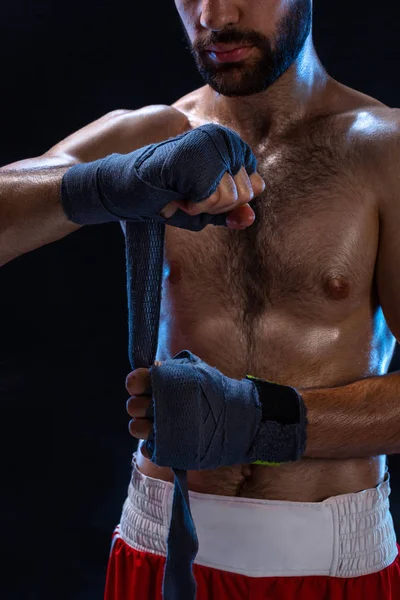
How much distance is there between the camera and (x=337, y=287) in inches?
55.5

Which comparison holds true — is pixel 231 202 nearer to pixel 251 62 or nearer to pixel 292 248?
pixel 292 248

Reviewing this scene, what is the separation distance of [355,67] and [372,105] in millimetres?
558

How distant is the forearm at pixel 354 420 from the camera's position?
131 cm

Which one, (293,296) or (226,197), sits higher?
(226,197)

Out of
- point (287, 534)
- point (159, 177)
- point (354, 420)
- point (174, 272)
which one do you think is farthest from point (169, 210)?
point (287, 534)

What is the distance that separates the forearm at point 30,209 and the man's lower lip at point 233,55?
34 centimetres

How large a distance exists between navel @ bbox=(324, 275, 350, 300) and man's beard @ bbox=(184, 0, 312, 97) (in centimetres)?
35

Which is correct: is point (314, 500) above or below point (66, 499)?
above

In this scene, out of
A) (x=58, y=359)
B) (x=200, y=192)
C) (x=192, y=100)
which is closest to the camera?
(x=200, y=192)

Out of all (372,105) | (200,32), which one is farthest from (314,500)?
(200,32)

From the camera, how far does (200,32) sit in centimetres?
148

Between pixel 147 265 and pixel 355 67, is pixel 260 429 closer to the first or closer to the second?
pixel 147 265

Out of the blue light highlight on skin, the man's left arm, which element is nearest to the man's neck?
the man's left arm

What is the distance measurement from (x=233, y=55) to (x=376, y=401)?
607 millimetres
